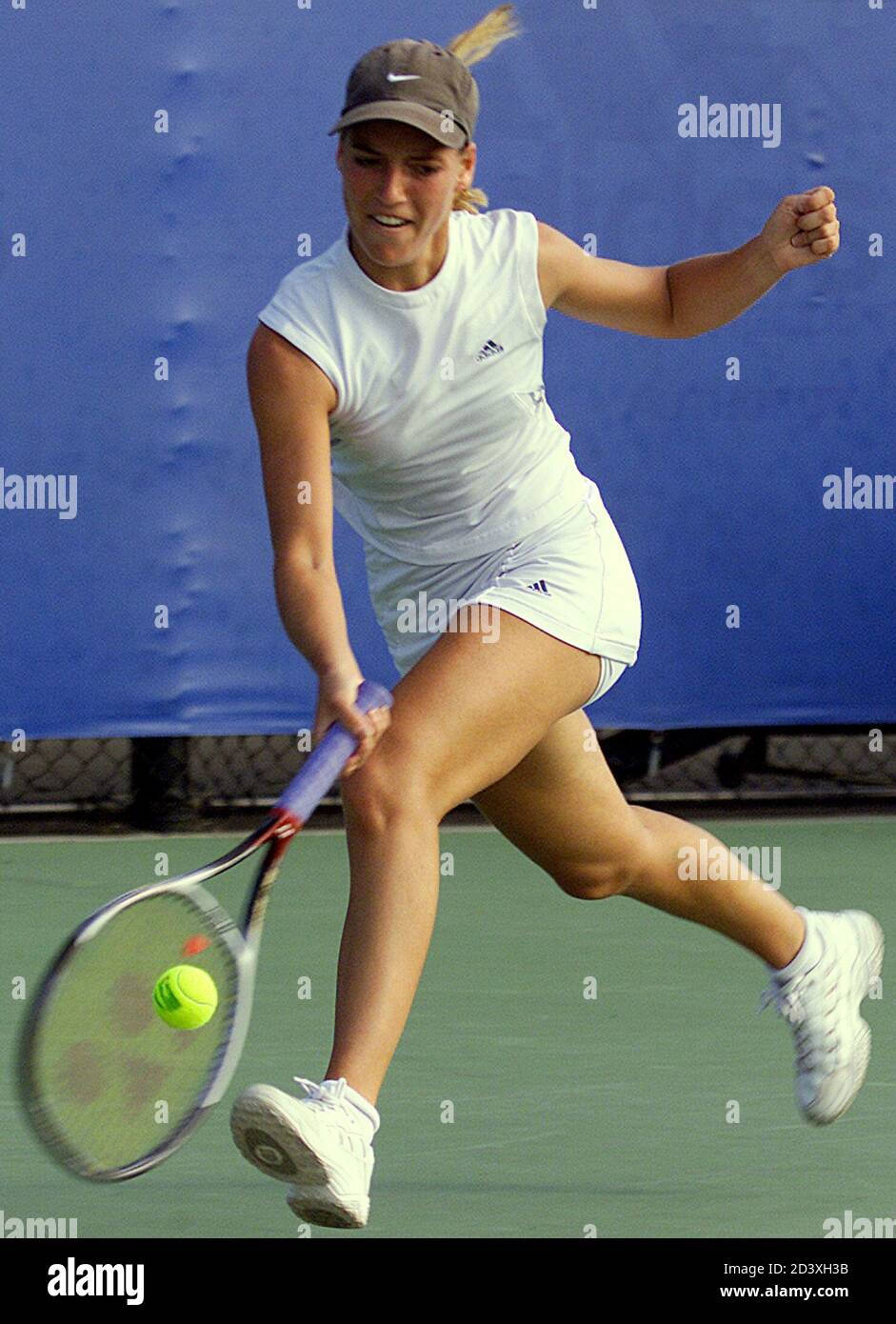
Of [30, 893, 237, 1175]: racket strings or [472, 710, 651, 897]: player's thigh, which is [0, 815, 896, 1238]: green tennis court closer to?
[30, 893, 237, 1175]: racket strings

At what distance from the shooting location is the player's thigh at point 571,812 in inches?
116

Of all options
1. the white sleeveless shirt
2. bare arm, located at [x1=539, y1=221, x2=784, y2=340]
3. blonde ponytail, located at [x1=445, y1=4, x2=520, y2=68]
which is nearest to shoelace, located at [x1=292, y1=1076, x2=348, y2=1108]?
the white sleeveless shirt

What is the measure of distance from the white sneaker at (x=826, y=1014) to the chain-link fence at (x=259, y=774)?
3.11 m

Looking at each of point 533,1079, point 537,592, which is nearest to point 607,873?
point 537,592

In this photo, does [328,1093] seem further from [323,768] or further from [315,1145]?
[323,768]

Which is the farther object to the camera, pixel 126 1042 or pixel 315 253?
pixel 315 253

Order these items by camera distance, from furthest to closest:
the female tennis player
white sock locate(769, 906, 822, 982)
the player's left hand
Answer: white sock locate(769, 906, 822, 982) < the player's left hand < the female tennis player

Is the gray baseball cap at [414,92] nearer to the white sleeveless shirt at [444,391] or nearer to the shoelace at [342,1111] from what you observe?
the white sleeveless shirt at [444,391]

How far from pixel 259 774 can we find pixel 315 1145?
4.35 metres

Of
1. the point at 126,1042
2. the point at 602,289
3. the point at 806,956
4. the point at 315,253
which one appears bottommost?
the point at 126,1042

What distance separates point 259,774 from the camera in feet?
22.1

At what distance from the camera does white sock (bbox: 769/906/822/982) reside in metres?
3.13

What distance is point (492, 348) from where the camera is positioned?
282cm

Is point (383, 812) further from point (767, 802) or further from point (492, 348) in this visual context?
point (767, 802)
